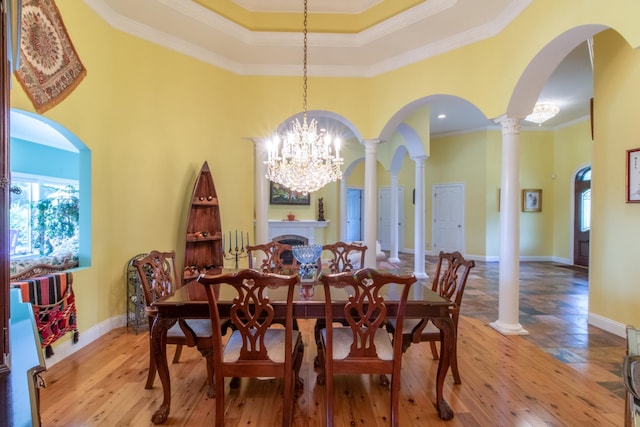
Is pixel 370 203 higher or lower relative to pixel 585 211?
higher

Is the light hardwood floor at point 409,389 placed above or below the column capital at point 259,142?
below

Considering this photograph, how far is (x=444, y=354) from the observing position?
2041mm

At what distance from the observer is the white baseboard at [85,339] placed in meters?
2.67

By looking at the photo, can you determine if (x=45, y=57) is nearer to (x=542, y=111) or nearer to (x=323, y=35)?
(x=323, y=35)

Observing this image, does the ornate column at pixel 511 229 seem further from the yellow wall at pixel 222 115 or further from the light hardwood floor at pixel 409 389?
the yellow wall at pixel 222 115

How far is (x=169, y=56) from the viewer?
374cm

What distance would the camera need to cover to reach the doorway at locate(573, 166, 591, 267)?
24.0ft

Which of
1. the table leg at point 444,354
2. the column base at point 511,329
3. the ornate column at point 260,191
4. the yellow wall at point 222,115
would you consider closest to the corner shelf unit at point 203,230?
the yellow wall at point 222,115

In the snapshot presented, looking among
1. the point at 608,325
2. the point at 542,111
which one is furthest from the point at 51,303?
the point at 542,111

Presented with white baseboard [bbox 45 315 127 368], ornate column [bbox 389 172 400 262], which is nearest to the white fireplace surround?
ornate column [bbox 389 172 400 262]

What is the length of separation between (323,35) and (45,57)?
2760mm

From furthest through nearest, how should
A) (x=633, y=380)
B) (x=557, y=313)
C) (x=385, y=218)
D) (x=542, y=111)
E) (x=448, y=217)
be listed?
(x=385, y=218) → (x=448, y=217) → (x=542, y=111) → (x=557, y=313) → (x=633, y=380)

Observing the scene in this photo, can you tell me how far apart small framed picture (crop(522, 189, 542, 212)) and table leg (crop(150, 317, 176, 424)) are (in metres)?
8.72

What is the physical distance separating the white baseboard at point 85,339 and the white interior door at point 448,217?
305 inches
